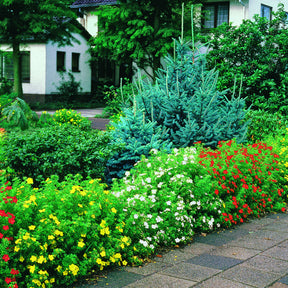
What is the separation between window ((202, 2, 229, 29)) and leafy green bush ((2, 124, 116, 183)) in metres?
19.7

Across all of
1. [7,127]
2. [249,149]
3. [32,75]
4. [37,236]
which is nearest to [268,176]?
[249,149]

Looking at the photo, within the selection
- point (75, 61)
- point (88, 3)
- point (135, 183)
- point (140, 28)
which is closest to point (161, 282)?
point (135, 183)

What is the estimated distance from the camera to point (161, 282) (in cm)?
411

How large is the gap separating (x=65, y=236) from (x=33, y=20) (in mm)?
21312

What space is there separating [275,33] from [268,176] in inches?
352

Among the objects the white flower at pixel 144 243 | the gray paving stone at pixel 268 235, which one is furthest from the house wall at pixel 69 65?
the white flower at pixel 144 243

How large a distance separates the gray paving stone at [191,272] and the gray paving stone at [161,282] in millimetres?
92

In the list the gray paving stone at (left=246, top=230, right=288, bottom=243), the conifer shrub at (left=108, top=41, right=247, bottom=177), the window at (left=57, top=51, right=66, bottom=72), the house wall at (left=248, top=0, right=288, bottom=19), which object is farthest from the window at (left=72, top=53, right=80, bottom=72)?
the gray paving stone at (left=246, top=230, right=288, bottom=243)

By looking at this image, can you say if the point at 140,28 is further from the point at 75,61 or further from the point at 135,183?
the point at 135,183

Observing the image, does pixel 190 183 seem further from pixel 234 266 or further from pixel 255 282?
pixel 255 282

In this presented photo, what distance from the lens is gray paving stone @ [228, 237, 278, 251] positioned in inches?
206

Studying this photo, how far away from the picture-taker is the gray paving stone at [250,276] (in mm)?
4161

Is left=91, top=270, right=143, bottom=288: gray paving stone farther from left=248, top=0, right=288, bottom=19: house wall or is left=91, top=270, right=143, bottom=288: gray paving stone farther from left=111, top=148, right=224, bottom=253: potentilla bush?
left=248, top=0, right=288, bottom=19: house wall

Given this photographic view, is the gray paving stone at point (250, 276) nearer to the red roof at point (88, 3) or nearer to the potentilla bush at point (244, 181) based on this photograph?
the potentilla bush at point (244, 181)
